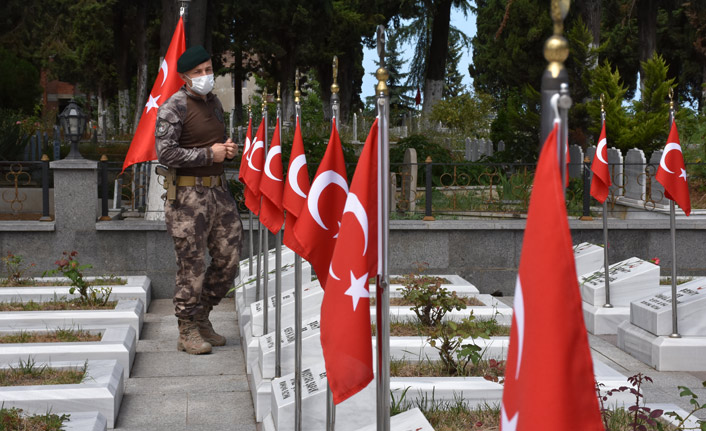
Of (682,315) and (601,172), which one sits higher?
(601,172)

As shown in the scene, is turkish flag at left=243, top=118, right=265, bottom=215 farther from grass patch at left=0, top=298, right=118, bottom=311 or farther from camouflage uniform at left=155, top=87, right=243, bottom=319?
grass patch at left=0, top=298, right=118, bottom=311

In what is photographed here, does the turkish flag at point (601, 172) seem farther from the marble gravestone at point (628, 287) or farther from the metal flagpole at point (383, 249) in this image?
the metal flagpole at point (383, 249)

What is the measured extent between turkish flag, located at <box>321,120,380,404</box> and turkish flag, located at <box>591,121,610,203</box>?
570 centimetres

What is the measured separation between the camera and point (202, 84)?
24.5 ft

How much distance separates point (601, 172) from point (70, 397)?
562 centimetres

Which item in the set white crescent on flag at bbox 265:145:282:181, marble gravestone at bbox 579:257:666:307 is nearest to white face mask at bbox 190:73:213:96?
white crescent on flag at bbox 265:145:282:181

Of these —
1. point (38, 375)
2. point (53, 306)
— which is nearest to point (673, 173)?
point (38, 375)

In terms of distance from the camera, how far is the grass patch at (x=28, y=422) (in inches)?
198

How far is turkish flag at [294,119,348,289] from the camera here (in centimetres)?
467

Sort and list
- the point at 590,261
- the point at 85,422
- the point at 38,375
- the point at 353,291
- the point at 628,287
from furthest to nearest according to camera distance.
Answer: the point at 590,261 → the point at 628,287 → the point at 38,375 → the point at 85,422 → the point at 353,291

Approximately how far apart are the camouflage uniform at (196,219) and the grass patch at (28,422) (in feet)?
8.34

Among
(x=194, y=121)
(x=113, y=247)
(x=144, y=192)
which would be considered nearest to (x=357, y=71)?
(x=144, y=192)

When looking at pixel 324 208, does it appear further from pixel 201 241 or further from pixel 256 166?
pixel 201 241

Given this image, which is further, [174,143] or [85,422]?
[174,143]
